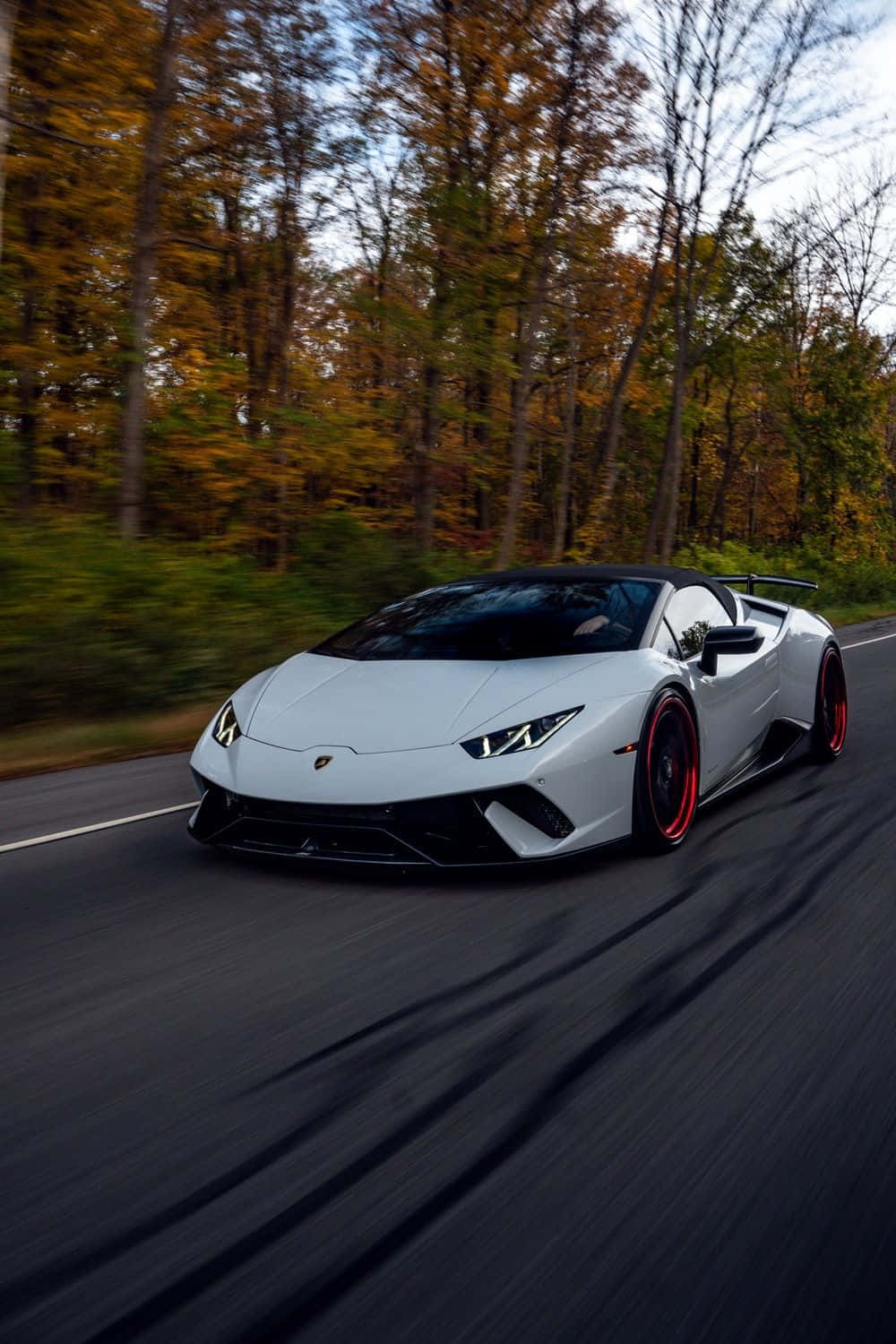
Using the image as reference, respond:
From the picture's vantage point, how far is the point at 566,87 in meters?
16.7

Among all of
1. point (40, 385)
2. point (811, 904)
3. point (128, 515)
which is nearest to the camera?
point (811, 904)

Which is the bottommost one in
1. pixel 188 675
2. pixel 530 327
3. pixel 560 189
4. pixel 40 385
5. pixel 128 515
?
pixel 188 675

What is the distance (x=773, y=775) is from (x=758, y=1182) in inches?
183

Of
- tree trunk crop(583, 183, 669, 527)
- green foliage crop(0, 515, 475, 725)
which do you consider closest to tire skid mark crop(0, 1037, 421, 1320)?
green foliage crop(0, 515, 475, 725)

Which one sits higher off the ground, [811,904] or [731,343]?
[731,343]

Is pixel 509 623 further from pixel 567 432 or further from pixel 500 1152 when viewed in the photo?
pixel 567 432

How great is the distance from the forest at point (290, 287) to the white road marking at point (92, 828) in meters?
3.00

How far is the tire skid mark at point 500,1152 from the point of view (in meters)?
1.98

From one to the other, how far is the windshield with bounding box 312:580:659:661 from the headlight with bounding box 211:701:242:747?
2.13 ft

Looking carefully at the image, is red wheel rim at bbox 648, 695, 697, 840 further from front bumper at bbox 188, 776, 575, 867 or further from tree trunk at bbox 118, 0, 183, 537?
tree trunk at bbox 118, 0, 183, 537

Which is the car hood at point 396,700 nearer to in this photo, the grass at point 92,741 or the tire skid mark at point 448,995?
the tire skid mark at point 448,995

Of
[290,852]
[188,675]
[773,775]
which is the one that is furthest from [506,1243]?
[188,675]

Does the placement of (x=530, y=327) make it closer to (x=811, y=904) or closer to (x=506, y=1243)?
(x=811, y=904)

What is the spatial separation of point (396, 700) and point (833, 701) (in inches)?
138
